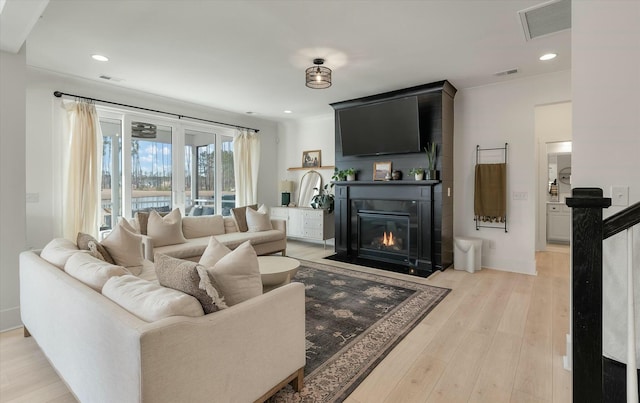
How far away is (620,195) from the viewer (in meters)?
1.81

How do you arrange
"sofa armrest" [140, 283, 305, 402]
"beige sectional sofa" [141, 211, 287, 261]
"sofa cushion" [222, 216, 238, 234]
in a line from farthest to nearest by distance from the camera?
"sofa cushion" [222, 216, 238, 234] < "beige sectional sofa" [141, 211, 287, 261] < "sofa armrest" [140, 283, 305, 402]

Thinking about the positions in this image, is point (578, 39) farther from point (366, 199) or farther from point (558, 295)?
point (366, 199)

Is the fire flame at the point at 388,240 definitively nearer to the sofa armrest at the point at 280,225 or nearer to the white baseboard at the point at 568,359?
the sofa armrest at the point at 280,225

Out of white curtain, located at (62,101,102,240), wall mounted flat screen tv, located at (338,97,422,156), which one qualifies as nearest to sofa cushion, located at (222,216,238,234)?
white curtain, located at (62,101,102,240)

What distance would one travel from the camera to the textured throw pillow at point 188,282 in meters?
1.42

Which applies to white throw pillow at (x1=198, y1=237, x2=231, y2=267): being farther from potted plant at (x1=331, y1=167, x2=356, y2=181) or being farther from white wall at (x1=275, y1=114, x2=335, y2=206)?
white wall at (x1=275, y1=114, x2=335, y2=206)

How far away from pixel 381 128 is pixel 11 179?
14.1ft

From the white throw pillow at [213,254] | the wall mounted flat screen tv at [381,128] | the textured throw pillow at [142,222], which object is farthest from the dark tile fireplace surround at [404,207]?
A: the white throw pillow at [213,254]

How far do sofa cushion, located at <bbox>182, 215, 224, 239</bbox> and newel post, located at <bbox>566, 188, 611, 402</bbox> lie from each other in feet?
15.1

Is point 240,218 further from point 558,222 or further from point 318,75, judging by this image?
point 558,222

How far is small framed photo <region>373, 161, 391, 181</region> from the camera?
494 cm

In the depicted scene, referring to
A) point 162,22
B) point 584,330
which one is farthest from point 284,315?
point 162,22

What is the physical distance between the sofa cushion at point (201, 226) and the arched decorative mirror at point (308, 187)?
200 cm

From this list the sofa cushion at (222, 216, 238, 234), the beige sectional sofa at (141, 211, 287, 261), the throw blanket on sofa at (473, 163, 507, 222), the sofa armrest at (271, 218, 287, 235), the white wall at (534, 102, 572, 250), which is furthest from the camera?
the white wall at (534, 102, 572, 250)
